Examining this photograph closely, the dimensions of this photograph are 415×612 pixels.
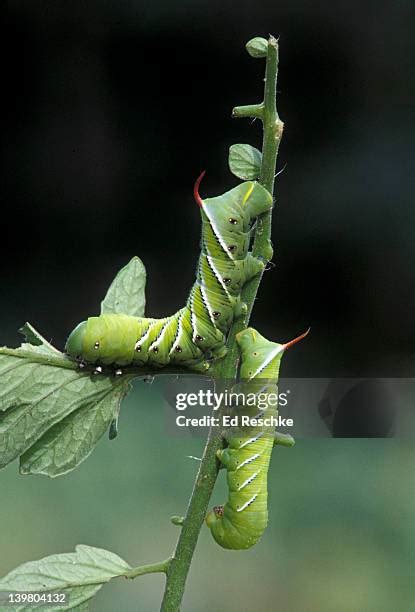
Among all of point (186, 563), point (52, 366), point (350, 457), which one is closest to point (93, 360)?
point (52, 366)

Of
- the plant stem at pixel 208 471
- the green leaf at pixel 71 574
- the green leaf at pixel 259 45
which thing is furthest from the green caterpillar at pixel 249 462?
the green leaf at pixel 259 45

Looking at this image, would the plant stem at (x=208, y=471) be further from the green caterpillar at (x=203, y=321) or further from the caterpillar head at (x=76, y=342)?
the caterpillar head at (x=76, y=342)

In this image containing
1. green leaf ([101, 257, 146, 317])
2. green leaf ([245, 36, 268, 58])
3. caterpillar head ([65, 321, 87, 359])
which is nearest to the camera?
green leaf ([245, 36, 268, 58])

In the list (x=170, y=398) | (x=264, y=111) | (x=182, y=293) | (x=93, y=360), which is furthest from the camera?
(x=182, y=293)

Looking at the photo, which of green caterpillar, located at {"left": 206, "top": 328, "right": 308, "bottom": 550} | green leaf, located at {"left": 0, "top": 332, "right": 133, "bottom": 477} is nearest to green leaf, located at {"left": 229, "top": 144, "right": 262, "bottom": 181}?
green caterpillar, located at {"left": 206, "top": 328, "right": 308, "bottom": 550}

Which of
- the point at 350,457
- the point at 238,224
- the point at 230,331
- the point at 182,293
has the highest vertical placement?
the point at 182,293

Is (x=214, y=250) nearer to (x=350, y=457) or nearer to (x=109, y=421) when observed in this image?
(x=109, y=421)

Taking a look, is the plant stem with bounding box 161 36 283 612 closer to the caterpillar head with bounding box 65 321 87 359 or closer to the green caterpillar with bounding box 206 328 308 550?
the green caterpillar with bounding box 206 328 308 550
